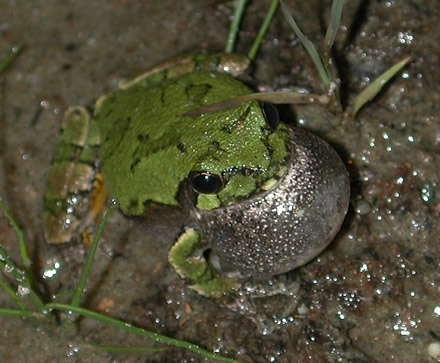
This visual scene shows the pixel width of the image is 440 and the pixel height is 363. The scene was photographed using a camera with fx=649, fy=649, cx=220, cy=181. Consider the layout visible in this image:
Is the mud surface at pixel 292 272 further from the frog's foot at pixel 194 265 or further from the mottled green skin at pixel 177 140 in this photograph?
the mottled green skin at pixel 177 140

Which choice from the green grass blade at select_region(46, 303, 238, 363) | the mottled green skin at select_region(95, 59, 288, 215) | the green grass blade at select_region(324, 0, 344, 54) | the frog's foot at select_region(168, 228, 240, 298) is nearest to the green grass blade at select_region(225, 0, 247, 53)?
the mottled green skin at select_region(95, 59, 288, 215)

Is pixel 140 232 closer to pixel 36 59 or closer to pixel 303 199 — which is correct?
pixel 303 199

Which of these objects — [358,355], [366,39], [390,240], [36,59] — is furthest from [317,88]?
[36,59]

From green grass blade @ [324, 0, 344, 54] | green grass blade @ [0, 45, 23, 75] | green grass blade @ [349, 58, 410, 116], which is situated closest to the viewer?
green grass blade @ [324, 0, 344, 54]

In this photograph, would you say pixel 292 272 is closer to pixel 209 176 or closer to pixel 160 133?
pixel 209 176

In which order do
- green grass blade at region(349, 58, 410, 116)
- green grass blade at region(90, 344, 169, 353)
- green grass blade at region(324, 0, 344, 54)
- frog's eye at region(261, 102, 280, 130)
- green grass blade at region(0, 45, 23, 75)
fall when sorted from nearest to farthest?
frog's eye at region(261, 102, 280, 130), green grass blade at region(324, 0, 344, 54), green grass blade at region(90, 344, 169, 353), green grass blade at region(349, 58, 410, 116), green grass blade at region(0, 45, 23, 75)

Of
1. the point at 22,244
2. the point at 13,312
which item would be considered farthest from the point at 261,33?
the point at 13,312

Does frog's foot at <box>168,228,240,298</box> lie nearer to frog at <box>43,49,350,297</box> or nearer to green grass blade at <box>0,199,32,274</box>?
frog at <box>43,49,350,297</box>

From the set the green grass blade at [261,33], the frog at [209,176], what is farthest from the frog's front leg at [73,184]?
the green grass blade at [261,33]
